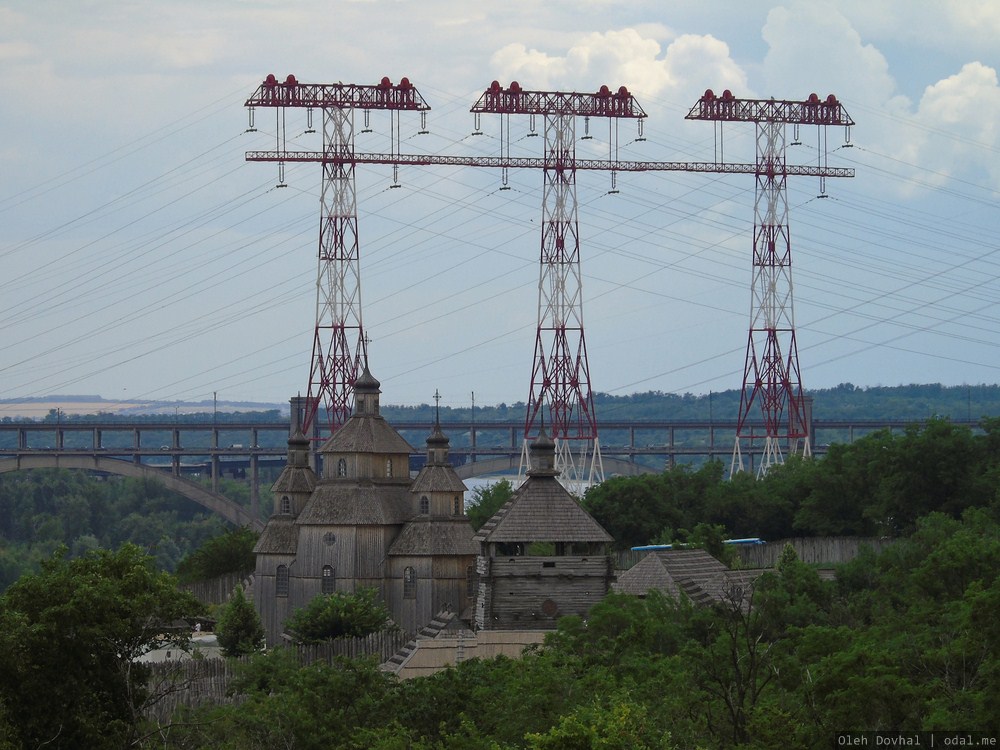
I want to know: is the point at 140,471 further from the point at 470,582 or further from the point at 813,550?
the point at 470,582

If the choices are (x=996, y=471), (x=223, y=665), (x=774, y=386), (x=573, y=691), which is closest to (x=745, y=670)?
(x=573, y=691)

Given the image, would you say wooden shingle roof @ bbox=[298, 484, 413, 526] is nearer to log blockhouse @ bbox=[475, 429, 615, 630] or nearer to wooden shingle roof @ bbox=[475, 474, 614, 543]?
wooden shingle roof @ bbox=[475, 474, 614, 543]

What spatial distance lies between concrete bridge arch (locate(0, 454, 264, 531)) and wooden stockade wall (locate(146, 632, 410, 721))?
7726 cm

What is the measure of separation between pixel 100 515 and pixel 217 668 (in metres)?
123

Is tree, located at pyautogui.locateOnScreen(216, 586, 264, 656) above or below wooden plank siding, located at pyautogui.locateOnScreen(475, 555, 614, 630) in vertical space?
below

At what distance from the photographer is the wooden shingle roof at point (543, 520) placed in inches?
2672

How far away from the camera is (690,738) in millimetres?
42750

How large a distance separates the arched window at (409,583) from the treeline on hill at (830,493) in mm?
11856

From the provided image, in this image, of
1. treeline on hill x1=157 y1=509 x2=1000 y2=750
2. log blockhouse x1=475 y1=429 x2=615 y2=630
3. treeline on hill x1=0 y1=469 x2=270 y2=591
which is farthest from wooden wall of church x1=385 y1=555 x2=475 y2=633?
treeline on hill x1=0 y1=469 x2=270 y2=591

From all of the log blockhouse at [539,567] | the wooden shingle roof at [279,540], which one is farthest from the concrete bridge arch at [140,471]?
the log blockhouse at [539,567]

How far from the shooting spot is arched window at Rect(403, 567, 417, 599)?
7594 centimetres

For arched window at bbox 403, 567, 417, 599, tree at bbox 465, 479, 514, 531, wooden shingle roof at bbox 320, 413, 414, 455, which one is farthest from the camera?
tree at bbox 465, 479, 514, 531

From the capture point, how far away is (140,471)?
15338cm

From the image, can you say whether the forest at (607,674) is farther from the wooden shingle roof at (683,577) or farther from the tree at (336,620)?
the tree at (336,620)
